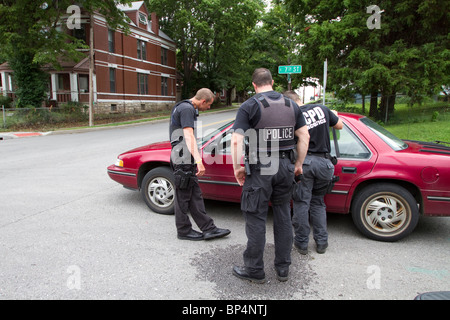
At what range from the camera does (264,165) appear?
2.92m

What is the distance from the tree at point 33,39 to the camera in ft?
59.3

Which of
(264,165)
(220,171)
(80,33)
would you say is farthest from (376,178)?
(80,33)

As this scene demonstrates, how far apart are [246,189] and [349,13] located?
576 inches

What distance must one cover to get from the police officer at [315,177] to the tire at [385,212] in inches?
22.5

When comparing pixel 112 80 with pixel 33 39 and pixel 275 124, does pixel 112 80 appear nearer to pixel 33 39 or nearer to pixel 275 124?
pixel 33 39

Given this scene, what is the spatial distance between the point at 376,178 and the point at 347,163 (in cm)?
37

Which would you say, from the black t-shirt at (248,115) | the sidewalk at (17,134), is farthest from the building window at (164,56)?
the black t-shirt at (248,115)

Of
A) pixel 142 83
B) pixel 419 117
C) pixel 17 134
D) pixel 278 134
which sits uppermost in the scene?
pixel 142 83

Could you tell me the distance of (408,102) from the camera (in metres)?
14.2

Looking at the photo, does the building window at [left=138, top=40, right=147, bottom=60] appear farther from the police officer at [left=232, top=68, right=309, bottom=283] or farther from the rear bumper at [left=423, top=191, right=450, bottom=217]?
the rear bumper at [left=423, top=191, right=450, bottom=217]

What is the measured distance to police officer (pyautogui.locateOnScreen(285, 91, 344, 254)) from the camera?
3656mm

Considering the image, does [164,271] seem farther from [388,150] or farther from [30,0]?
[30,0]

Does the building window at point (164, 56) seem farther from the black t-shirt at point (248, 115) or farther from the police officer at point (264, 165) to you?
the black t-shirt at point (248, 115)

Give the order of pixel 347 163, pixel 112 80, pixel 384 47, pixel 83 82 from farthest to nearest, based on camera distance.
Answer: pixel 112 80, pixel 83 82, pixel 384 47, pixel 347 163
